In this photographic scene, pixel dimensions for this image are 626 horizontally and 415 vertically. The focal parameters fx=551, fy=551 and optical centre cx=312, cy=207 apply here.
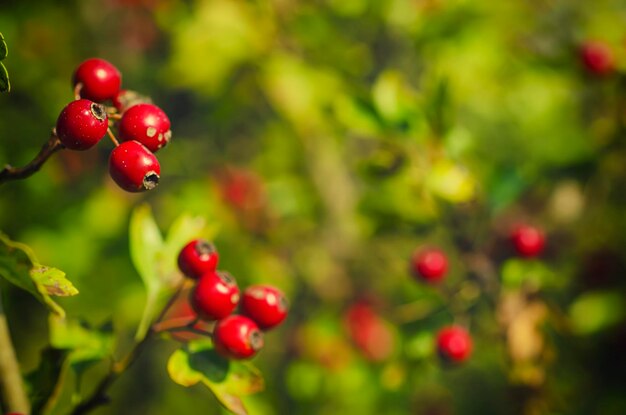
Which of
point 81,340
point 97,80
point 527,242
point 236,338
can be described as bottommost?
point 81,340

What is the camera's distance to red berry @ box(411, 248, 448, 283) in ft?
5.34

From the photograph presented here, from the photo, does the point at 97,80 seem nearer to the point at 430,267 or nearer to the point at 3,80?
the point at 3,80

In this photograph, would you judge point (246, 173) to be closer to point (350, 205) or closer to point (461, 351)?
point (350, 205)

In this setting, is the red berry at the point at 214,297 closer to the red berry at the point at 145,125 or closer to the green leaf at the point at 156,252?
the green leaf at the point at 156,252

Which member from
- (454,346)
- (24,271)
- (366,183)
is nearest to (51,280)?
(24,271)

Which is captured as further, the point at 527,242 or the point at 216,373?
the point at 527,242

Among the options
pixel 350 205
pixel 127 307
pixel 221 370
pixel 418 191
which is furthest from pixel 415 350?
pixel 350 205

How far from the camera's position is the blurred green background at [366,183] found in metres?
1.65

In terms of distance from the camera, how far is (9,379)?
875 millimetres

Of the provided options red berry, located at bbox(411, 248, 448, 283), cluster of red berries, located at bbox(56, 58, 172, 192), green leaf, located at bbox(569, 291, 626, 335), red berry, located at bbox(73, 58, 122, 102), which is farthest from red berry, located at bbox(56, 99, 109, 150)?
green leaf, located at bbox(569, 291, 626, 335)

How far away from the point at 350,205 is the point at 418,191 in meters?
1.33

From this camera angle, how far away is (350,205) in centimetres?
296

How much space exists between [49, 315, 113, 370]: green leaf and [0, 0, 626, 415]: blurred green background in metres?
0.32

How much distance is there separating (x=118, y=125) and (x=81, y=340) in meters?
0.44
